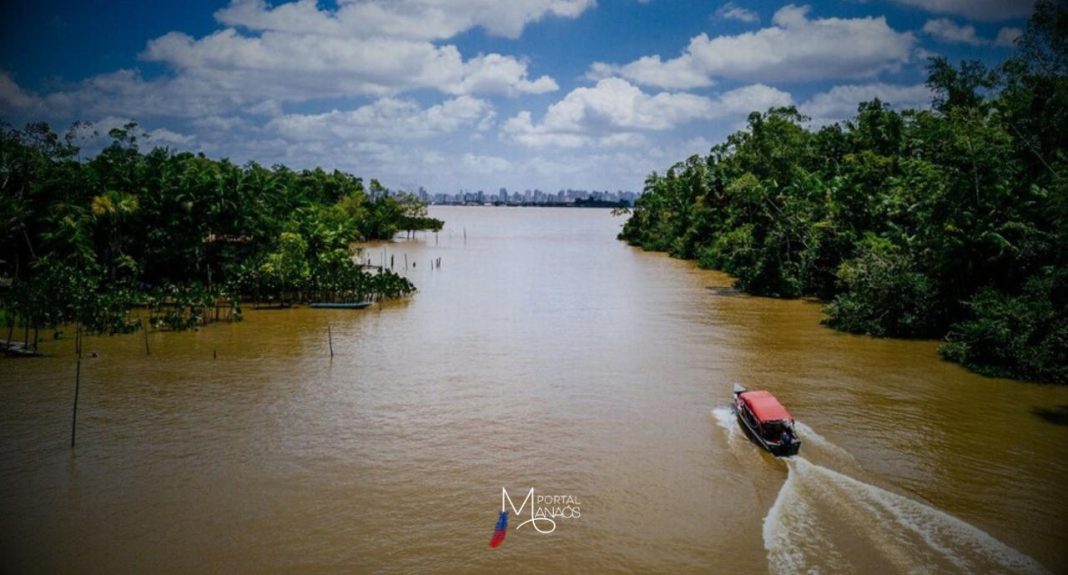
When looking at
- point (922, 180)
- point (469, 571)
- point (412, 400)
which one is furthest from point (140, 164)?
point (922, 180)

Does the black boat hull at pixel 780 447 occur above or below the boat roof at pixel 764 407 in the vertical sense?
below

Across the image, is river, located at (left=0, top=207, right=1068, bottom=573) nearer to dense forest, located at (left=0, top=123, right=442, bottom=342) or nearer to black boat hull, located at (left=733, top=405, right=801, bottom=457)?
black boat hull, located at (left=733, top=405, right=801, bottom=457)

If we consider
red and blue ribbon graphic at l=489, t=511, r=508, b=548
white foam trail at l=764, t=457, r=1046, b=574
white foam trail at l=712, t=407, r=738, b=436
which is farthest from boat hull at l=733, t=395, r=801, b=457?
red and blue ribbon graphic at l=489, t=511, r=508, b=548

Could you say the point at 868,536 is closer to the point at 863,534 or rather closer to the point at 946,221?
the point at 863,534

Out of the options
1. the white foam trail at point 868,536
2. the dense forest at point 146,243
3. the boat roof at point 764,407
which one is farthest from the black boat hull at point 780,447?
the dense forest at point 146,243

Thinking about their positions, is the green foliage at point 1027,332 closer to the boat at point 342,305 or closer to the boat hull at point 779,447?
the boat hull at point 779,447

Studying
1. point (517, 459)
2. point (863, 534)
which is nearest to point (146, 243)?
point (517, 459)
